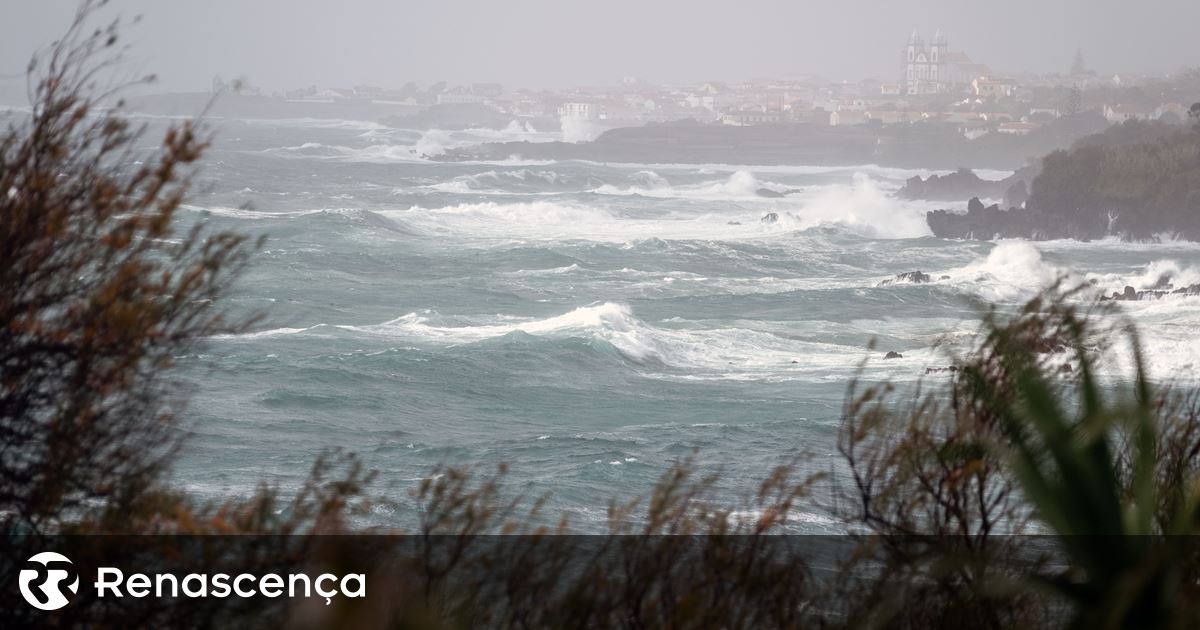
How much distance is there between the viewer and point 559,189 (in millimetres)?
73125

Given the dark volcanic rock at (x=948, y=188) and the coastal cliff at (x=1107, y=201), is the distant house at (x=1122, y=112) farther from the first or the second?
the coastal cliff at (x=1107, y=201)

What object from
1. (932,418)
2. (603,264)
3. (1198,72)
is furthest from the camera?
(1198,72)

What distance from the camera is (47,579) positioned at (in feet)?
15.1

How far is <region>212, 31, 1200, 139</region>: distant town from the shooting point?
103 meters

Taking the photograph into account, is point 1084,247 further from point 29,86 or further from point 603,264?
point 29,86

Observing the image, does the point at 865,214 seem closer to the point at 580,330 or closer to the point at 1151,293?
the point at 1151,293

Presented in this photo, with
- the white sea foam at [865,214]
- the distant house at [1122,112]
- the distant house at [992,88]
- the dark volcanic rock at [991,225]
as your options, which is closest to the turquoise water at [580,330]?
the white sea foam at [865,214]

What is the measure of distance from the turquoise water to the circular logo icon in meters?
1.18

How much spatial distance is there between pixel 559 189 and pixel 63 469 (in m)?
68.8

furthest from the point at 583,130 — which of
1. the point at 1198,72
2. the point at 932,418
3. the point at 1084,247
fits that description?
the point at 932,418

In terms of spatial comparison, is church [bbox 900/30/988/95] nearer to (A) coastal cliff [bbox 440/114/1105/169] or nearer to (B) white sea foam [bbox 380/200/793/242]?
(A) coastal cliff [bbox 440/114/1105/169]

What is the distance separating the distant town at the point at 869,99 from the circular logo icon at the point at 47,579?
8925 centimetres

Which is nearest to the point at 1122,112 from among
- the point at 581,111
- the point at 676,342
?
the point at 581,111

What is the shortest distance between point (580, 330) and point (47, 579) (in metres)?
23.7
